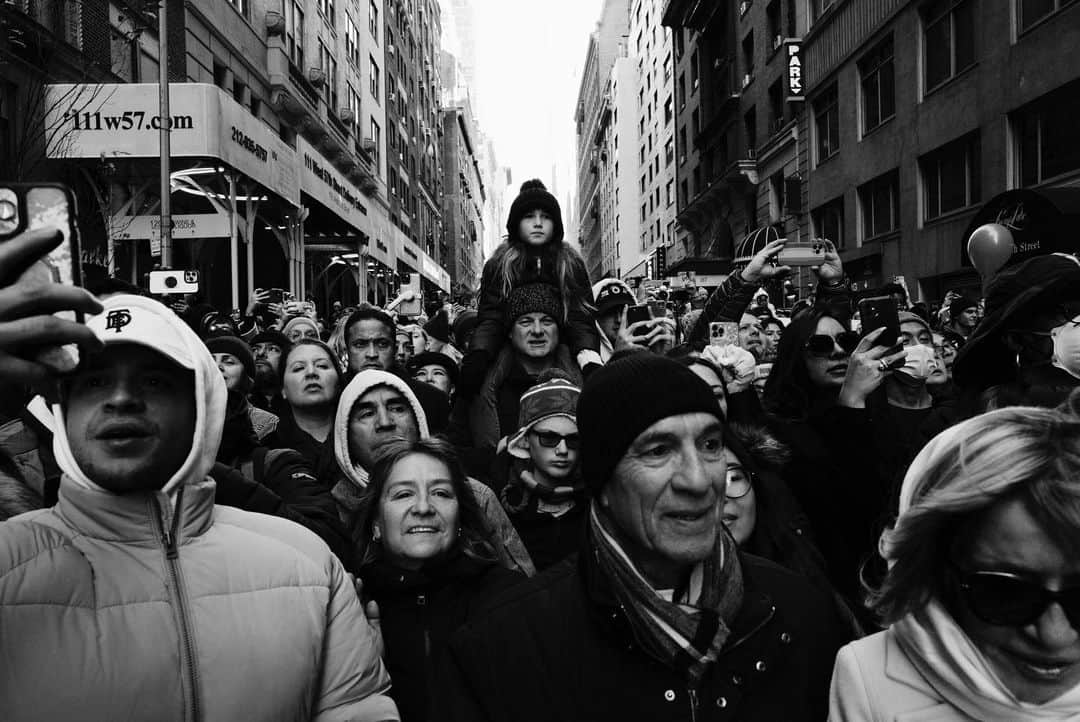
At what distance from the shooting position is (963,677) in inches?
68.4

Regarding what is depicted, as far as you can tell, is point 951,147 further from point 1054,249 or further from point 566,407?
point 566,407

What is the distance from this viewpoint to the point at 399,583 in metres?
3.13

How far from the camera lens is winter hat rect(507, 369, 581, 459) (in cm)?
A: 393

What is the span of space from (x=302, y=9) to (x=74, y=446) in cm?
3165

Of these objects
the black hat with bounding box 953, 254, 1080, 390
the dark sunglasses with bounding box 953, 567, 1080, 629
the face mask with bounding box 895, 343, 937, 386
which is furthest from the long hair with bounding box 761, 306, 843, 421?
the dark sunglasses with bounding box 953, 567, 1080, 629

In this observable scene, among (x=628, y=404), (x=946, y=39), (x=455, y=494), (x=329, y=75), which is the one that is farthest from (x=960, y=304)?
(x=329, y=75)

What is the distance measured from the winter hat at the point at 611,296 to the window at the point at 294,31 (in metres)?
25.9

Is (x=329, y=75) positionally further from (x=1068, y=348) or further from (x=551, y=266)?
(x=1068, y=348)

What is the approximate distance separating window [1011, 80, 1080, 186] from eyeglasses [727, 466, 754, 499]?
14.0 metres

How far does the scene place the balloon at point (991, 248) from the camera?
17.3 ft

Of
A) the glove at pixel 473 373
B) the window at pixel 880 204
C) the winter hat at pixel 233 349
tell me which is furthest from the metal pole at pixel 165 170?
the window at pixel 880 204

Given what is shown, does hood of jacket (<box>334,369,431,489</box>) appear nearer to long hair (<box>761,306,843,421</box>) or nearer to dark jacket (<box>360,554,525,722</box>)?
dark jacket (<box>360,554,525,722</box>)

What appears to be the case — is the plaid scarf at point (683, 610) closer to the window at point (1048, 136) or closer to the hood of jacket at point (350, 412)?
the hood of jacket at point (350, 412)

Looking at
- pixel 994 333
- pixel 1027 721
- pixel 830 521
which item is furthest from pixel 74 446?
pixel 994 333
